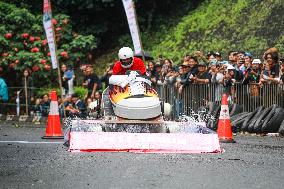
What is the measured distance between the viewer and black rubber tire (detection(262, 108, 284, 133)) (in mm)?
21094

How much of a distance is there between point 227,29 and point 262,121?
13.2 m

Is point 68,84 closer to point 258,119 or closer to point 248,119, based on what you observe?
point 248,119

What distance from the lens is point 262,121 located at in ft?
70.4

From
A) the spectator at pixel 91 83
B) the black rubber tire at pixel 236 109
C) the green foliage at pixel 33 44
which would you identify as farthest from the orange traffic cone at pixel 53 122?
the green foliage at pixel 33 44

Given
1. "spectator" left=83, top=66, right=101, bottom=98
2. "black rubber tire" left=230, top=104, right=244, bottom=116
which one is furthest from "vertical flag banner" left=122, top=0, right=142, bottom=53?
"black rubber tire" left=230, top=104, right=244, bottom=116

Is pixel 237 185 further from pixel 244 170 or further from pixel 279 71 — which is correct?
pixel 279 71

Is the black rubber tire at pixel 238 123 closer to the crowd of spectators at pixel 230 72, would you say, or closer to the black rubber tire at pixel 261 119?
the black rubber tire at pixel 261 119

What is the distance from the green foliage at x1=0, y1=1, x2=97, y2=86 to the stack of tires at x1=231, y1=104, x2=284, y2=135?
13.7 meters

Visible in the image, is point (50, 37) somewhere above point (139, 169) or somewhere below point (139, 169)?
above

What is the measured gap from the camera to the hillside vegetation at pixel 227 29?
3238 centimetres

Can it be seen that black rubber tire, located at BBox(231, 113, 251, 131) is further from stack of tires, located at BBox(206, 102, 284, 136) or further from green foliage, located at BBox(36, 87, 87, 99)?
green foliage, located at BBox(36, 87, 87, 99)

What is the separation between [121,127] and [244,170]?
6.76 meters

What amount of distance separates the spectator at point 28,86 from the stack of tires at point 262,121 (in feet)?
39.8

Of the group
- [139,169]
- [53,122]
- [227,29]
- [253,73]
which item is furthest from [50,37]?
[139,169]
